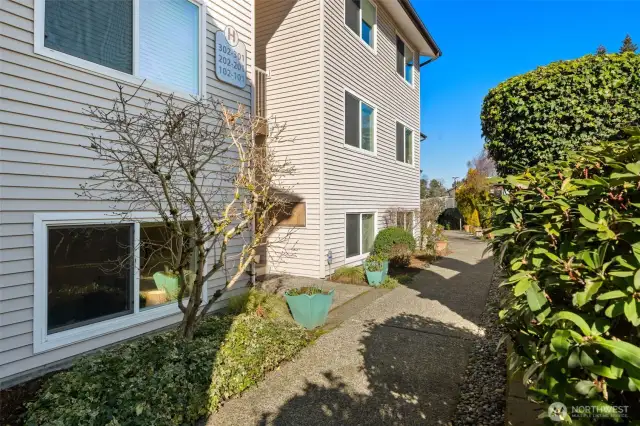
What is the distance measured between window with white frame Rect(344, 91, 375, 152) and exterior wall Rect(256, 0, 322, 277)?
4.20 feet

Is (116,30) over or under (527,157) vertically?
over

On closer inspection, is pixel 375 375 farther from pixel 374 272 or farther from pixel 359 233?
pixel 359 233

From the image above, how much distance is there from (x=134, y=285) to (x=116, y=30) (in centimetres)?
323

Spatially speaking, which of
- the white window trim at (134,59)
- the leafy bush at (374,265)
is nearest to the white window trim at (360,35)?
the white window trim at (134,59)

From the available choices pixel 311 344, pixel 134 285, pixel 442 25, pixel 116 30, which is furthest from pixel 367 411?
pixel 442 25

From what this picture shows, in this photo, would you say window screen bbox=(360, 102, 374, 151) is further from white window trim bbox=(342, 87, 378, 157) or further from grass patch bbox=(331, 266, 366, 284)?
grass patch bbox=(331, 266, 366, 284)

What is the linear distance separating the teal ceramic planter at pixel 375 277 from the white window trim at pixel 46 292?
471cm

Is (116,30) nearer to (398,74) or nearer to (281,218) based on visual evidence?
(281,218)

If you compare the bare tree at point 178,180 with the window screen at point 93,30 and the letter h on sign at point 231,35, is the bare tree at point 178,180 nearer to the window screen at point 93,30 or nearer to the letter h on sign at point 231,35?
the window screen at point 93,30

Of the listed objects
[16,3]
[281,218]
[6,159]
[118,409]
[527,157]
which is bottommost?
[118,409]

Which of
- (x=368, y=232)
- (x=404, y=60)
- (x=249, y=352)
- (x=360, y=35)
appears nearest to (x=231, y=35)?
(x=360, y=35)

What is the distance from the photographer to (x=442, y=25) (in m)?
13.4

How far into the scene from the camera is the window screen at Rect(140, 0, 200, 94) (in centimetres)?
454

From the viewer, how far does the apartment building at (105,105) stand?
3.33 meters
